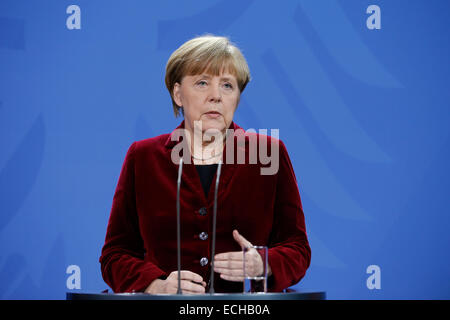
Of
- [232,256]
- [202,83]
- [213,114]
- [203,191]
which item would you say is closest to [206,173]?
[203,191]

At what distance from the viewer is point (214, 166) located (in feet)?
6.63

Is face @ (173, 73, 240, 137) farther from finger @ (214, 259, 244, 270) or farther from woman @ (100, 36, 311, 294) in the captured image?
finger @ (214, 259, 244, 270)

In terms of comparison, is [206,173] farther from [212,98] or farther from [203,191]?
[212,98]

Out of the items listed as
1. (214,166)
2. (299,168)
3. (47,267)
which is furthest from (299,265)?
(47,267)

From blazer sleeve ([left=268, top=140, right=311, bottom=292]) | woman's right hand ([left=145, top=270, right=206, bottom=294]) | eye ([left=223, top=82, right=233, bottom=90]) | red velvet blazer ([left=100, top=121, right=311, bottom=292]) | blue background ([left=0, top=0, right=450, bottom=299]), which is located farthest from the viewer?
blue background ([left=0, top=0, right=450, bottom=299])

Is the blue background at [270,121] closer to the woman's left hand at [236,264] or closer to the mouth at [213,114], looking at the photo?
the mouth at [213,114]

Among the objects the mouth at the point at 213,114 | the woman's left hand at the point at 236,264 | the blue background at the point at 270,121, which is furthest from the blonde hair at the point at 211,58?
the blue background at the point at 270,121

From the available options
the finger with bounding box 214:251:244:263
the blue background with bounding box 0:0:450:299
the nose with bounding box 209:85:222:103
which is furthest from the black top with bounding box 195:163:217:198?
the blue background with bounding box 0:0:450:299

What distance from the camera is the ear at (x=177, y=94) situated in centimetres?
208

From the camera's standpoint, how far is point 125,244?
1982 millimetres

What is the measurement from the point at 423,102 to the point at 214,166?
1653 mm

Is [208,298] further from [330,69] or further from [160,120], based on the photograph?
[330,69]

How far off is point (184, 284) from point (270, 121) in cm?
166

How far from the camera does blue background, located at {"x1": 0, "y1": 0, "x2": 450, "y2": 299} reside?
3.02 m
